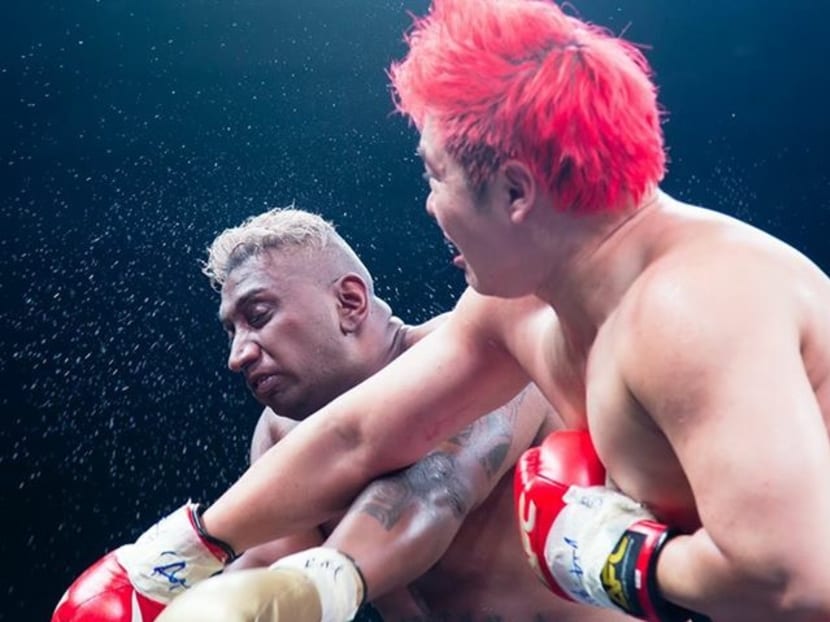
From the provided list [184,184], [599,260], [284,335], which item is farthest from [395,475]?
[184,184]

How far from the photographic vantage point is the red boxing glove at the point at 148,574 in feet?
6.13

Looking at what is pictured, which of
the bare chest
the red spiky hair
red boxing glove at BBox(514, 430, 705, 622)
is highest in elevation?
the red spiky hair

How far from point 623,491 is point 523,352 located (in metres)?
0.35

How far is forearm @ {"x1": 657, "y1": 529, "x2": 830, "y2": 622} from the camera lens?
3.63 ft

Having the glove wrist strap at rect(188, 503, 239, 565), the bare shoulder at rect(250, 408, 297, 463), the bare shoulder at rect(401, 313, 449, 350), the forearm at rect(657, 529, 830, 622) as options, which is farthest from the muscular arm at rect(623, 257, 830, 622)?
the bare shoulder at rect(250, 408, 297, 463)

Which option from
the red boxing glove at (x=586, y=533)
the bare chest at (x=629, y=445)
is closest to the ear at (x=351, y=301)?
the red boxing glove at (x=586, y=533)

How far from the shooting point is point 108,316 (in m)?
3.51

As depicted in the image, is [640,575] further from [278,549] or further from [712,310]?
[278,549]

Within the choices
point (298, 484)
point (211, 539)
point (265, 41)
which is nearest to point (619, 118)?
point (298, 484)

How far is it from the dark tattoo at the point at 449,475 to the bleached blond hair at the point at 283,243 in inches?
22.6

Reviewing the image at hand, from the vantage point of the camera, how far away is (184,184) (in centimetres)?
362

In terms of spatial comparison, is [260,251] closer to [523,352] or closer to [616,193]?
[523,352]

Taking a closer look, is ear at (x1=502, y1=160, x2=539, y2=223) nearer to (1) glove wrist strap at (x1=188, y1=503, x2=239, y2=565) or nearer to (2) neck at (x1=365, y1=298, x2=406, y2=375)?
(1) glove wrist strap at (x1=188, y1=503, x2=239, y2=565)

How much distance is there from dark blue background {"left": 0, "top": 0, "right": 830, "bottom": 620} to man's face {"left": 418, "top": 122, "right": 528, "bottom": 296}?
2212 millimetres
